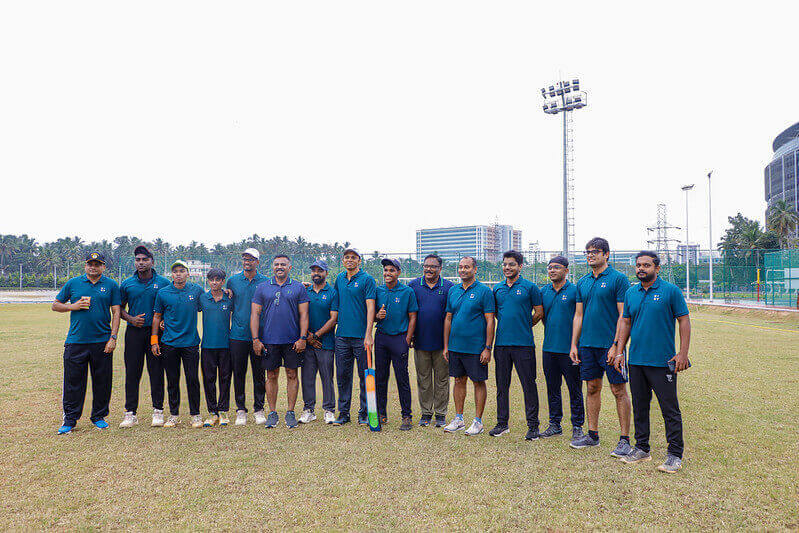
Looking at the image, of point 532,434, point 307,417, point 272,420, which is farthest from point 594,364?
point 272,420

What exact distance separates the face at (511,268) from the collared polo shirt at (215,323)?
3591 mm

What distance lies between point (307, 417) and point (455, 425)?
193 cm

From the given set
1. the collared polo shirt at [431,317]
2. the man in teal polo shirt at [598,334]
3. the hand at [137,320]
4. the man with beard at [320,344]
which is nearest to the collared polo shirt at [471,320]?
the collared polo shirt at [431,317]

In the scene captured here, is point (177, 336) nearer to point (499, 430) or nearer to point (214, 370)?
point (214, 370)

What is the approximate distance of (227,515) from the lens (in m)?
3.75

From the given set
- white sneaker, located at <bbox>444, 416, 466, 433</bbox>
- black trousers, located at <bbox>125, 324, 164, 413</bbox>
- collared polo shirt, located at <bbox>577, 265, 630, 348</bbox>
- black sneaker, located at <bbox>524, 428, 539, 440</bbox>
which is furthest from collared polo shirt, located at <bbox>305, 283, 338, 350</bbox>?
collared polo shirt, located at <bbox>577, 265, 630, 348</bbox>

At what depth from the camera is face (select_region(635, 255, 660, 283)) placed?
15.8 feet

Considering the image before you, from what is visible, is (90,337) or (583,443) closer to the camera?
(583,443)

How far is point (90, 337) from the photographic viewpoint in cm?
600

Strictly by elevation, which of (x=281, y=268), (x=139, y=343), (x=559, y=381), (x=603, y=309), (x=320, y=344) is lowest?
(x=559, y=381)

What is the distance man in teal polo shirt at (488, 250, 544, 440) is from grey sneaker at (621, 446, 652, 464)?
989 millimetres

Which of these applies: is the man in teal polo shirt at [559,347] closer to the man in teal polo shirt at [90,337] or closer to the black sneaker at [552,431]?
the black sneaker at [552,431]

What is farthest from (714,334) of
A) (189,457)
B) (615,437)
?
(189,457)

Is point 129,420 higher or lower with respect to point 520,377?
lower
